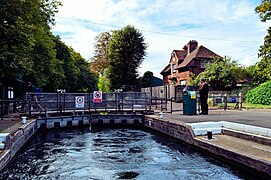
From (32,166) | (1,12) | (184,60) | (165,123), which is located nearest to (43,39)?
(1,12)

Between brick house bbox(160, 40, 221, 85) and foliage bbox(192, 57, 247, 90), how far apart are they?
543 centimetres

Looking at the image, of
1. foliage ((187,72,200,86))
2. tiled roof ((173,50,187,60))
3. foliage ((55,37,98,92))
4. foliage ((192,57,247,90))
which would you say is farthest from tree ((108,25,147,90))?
foliage ((192,57,247,90))

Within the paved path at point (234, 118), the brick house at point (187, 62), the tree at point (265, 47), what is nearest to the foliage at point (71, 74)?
the brick house at point (187, 62)

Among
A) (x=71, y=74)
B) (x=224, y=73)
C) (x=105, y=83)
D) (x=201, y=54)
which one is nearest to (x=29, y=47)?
(x=71, y=74)

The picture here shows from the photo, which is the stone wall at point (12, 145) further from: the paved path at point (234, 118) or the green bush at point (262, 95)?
the green bush at point (262, 95)

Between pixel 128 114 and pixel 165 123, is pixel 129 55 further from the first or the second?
pixel 165 123

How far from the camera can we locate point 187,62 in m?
38.9

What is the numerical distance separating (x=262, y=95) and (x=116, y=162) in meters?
20.5

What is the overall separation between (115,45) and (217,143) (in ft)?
110

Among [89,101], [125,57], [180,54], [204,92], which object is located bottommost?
[89,101]

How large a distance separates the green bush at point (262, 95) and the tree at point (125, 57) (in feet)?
57.0

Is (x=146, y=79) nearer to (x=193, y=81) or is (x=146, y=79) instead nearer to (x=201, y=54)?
(x=201, y=54)

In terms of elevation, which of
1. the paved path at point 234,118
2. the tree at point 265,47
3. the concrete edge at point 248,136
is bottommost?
the concrete edge at point 248,136

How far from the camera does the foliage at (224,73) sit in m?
29.8
